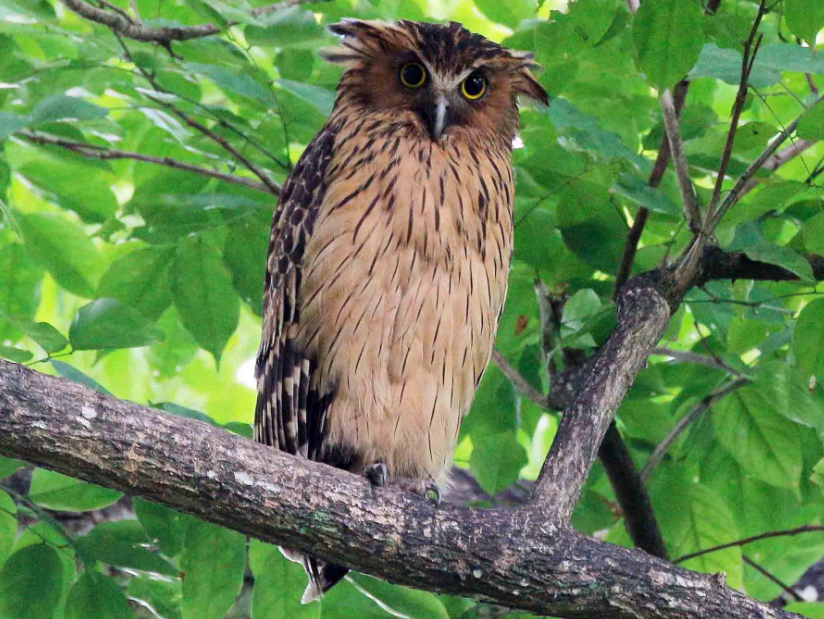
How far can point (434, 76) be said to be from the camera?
271 cm

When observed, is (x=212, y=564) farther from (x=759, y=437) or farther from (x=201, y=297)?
(x=759, y=437)

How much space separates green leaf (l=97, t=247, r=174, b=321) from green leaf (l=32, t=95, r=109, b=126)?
0.51 m

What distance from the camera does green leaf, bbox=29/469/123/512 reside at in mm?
2326

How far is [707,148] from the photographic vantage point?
8.80 feet

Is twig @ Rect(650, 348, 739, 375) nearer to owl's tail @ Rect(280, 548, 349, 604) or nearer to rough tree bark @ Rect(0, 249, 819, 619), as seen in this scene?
rough tree bark @ Rect(0, 249, 819, 619)

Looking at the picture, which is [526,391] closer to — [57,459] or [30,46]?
[57,459]

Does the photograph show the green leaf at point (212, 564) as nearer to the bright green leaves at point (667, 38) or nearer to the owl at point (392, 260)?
the owl at point (392, 260)

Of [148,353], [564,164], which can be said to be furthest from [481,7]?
[148,353]

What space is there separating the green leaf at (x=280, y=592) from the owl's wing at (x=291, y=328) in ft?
1.29

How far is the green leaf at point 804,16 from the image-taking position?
6.58 ft

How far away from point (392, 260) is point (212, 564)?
86 centimetres

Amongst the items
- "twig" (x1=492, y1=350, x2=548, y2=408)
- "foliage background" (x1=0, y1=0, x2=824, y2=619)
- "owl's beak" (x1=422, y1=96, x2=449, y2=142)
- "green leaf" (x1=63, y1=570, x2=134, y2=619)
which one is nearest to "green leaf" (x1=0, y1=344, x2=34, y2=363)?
"foliage background" (x1=0, y1=0, x2=824, y2=619)

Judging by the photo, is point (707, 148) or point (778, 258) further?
point (707, 148)

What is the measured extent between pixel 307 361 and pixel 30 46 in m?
1.69
